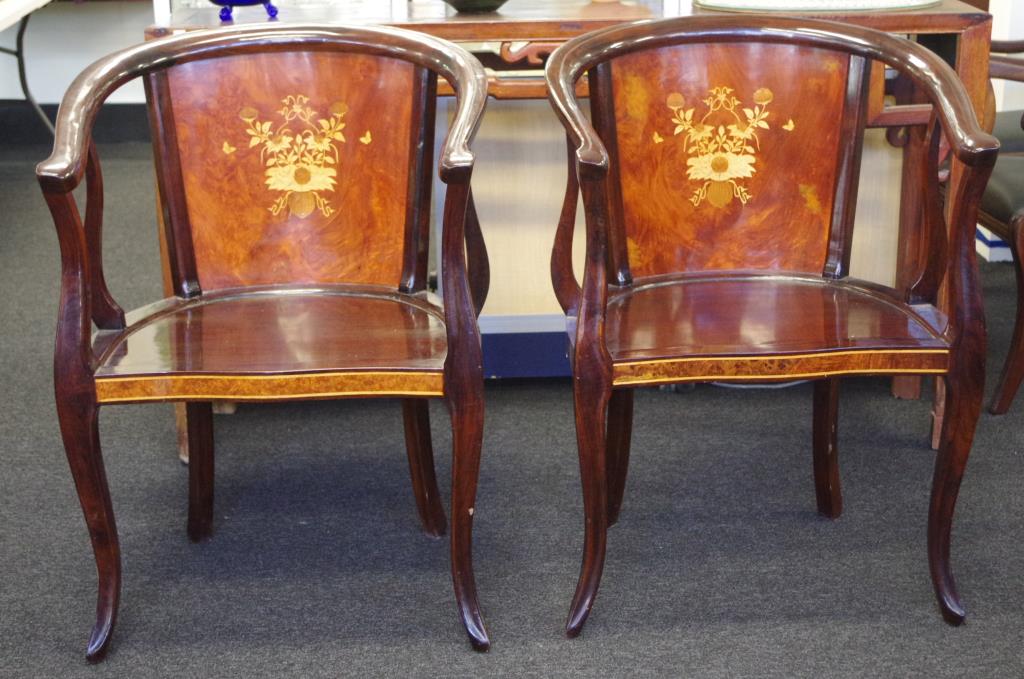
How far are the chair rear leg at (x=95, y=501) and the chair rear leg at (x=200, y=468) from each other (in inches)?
10.1

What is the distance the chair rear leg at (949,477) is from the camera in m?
1.69

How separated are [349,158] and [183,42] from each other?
289mm

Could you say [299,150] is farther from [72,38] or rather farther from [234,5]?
[72,38]

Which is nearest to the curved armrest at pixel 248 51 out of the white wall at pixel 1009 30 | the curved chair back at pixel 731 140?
the curved chair back at pixel 731 140

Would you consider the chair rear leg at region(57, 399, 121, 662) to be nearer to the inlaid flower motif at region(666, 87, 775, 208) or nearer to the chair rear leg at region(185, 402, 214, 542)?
the chair rear leg at region(185, 402, 214, 542)

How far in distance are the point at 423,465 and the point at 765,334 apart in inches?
23.6

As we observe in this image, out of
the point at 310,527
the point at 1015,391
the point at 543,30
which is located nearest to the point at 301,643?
the point at 310,527

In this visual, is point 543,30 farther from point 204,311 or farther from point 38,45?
point 38,45

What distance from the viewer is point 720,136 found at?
76.5 inches

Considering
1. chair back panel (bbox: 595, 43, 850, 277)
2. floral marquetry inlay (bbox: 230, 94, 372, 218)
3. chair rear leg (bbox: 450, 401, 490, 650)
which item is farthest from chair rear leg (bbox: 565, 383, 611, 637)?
floral marquetry inlay (bbox: 230, 94, 372, 218)

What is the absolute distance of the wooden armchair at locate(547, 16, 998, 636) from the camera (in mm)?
1658

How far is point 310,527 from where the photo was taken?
2.10 meters

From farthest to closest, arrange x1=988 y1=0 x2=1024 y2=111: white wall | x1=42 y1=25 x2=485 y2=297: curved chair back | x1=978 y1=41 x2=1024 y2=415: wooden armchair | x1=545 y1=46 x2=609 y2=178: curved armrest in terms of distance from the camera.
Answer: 1. x1=988 y1=0 x2=1024 y2=111: white wall
2. x1=978 y1=41 x2=1024 y2=415: wooden armchair
3. x1=42 y1=25 x2=485 y2=297: curved chair back
4. x1=545 y1=46 x2=609 y2=178: curved armrest

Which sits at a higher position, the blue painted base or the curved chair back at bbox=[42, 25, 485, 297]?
the curved chair back at bbox=[42, 25, 485, 297]
